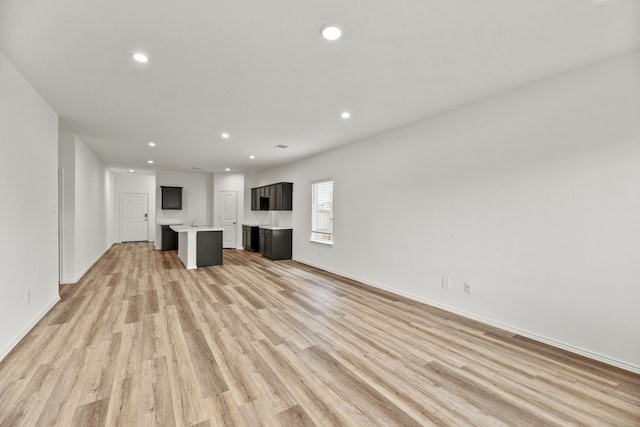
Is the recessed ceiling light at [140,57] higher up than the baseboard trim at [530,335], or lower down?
higher up

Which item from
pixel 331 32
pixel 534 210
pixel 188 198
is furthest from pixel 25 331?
pixel 188 198

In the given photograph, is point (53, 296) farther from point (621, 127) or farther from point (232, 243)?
point (621, 127)

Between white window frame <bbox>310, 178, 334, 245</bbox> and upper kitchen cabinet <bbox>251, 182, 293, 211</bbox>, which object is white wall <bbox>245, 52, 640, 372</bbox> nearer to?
white window frame <bbox>310, 178, 334, 245</bbox>

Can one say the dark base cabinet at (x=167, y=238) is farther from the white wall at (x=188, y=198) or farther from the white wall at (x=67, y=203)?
the white wall at (x=67, y=203)

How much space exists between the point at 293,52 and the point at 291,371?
8.83 ft

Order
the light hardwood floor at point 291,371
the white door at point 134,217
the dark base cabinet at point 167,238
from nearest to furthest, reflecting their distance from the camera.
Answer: the light hardwood floor at point 291,371, the dark base cabinet at point 167,238, the white door at point 134,217

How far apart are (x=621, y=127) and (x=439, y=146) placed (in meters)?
1.74

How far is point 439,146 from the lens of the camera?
3883mm

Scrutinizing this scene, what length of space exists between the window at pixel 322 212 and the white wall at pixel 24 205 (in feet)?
14.7

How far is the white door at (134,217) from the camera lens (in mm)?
11117

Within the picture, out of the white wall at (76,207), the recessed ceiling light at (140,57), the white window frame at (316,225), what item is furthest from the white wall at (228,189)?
the recessed ceiling light at (140,57)

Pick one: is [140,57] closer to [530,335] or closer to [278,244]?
[530,335]

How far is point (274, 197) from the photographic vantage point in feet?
26.1

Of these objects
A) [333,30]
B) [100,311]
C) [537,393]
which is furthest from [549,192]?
[100,311]
